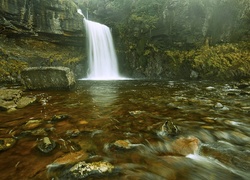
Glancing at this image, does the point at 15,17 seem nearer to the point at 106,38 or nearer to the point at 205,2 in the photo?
the point at 106,38

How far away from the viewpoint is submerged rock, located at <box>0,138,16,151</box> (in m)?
2.45

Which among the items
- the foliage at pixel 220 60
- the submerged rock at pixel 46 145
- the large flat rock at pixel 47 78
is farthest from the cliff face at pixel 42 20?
the submerged rock at pixel 46 145

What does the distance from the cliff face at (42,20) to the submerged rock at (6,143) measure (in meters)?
13.8

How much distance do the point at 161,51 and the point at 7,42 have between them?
1325 cm

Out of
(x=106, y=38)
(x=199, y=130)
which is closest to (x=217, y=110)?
(x=199, y=130)

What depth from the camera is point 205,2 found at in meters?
13.4

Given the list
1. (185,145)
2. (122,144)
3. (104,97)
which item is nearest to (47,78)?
(104,97)

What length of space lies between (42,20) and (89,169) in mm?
15745

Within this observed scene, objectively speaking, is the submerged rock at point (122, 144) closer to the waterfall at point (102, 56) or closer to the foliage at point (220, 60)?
the foliage at point (220, 60)

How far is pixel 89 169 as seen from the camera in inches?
76.8

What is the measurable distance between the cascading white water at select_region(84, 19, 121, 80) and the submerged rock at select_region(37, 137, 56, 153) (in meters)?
15.1

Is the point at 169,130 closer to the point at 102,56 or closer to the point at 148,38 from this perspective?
the point at 148,38

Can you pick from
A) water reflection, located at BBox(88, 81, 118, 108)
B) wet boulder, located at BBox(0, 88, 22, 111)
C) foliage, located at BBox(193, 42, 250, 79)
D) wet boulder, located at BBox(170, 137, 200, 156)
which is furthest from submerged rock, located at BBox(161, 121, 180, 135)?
foliage, located at BBox(193, 42, 250, 79)

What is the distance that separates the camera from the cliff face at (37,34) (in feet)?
43.6
